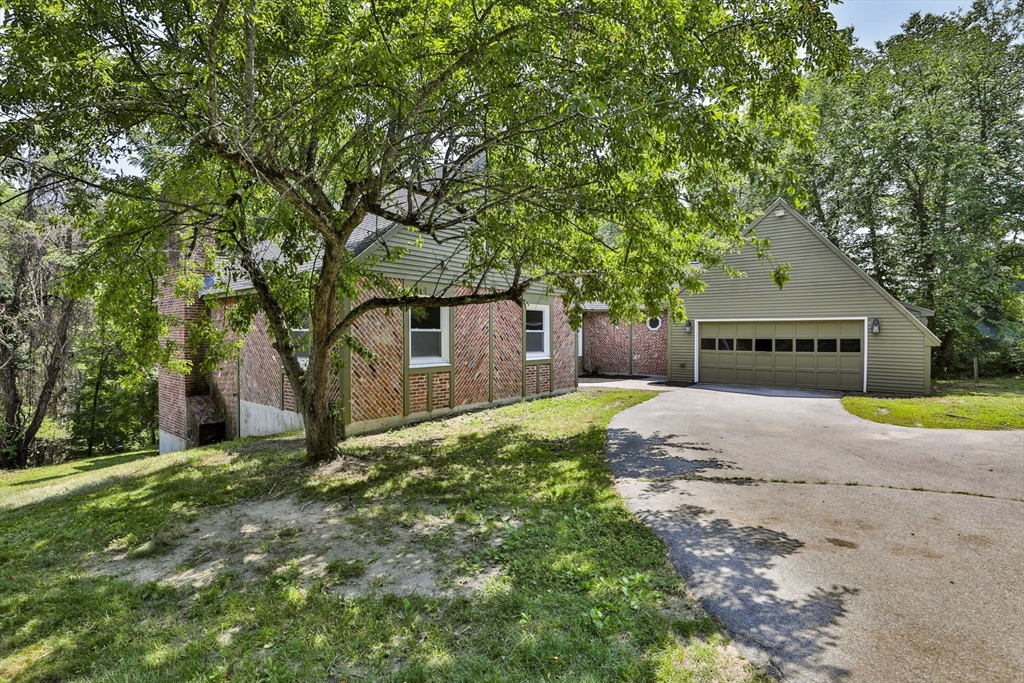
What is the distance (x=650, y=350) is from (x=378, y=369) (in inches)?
526

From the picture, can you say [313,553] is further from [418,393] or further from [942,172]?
[942,172]

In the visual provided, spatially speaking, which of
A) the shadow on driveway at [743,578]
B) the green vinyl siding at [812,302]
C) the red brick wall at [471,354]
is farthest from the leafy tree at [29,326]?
the green vinyl siding at [812,302]

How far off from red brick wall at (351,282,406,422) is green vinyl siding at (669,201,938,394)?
1115cm

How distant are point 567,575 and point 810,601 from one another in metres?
1.61

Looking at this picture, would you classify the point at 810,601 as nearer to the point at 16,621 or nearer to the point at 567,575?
the point at 567,575

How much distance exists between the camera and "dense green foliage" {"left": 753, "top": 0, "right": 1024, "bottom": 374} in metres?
17.5

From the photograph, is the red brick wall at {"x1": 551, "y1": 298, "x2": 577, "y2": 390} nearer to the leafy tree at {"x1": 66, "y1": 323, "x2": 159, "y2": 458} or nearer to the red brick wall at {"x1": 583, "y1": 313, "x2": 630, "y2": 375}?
the red brick wall at {"x1": 583, "y1": 313, "x2": 630, "y2": 375}

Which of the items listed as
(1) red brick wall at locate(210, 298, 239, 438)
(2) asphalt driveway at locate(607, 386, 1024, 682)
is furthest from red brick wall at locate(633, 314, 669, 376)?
(1) red brick wall at locate(210, 298, 239, 438)

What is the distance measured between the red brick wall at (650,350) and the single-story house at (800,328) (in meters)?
0.58

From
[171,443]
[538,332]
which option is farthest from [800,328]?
[171,443]

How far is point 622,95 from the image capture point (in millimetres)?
4457

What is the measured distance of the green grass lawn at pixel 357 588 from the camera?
2.83 metres

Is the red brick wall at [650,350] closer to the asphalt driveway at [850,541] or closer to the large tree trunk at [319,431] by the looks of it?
the asphalt driveway at [850,541]

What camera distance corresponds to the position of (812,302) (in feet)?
51.7
